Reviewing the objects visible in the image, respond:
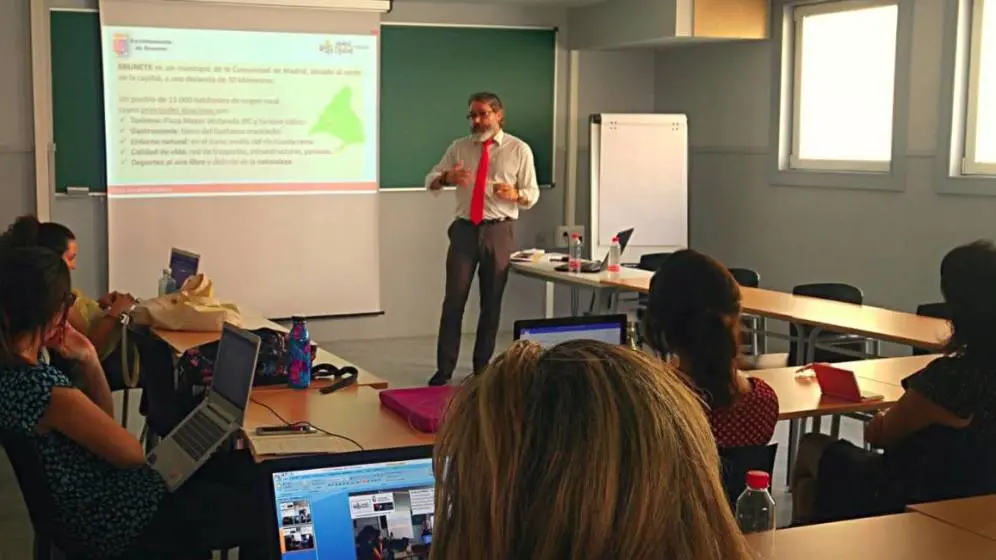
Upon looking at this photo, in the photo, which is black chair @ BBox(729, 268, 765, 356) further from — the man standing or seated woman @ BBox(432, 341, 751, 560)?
seated woman @ BBox(432, 341, 751, 560)

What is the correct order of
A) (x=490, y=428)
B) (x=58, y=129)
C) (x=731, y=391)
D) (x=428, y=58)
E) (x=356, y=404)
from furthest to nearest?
(x=428, y=58)
(x=58, y=129)
(x=356, y=404)
(x=731, y=391)
(x=490, y=428)

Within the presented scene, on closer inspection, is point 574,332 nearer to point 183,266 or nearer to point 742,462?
point 742,462

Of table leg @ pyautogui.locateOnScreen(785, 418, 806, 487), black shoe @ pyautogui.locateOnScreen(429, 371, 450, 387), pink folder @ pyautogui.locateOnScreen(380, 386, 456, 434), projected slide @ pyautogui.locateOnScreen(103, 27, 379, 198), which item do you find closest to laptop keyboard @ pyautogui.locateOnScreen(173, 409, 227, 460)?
pink folder @ pyautogui.locateOnScreen(380, 386, 456, 434)

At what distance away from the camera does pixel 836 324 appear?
467 cm

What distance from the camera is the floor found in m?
4.00

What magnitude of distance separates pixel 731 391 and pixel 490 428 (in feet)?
6.33

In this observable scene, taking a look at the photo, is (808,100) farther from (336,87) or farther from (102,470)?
(102,470)

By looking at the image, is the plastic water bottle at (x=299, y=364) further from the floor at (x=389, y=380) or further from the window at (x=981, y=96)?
the window at (x=981, y=96)

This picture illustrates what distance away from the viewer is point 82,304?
427cm

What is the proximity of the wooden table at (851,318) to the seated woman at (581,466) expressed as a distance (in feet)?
10.7

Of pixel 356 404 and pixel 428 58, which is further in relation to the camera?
pixel 428 58

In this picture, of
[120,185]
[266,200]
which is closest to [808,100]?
[266,200]

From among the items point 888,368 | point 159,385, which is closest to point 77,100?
point 159,385

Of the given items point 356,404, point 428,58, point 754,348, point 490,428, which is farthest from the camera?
point 428,58
